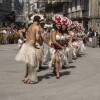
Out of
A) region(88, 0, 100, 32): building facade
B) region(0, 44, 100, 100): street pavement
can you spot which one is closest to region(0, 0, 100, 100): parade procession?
region(0, 44, 100, 100): street pavement

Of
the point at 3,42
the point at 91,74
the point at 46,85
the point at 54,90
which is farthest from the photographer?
the point at 3,42

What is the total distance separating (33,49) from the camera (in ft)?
37.3

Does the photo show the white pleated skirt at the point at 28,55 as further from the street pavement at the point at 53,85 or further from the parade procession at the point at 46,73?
the street pavement at the point at 53,85

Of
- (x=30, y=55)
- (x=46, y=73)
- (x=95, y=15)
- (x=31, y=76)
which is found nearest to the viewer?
(x=30, y=55)

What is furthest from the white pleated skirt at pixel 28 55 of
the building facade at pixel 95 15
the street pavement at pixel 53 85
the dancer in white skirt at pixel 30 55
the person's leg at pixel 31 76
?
the building facade at pixel 95 15

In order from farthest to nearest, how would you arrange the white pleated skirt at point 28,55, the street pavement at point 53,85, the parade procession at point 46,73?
1. the white pleated skirt at point 28,55
2. the parade procession at point 46,73
3. the street pavement at point 53,85

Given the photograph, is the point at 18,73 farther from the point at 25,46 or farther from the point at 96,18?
the point at 96,18

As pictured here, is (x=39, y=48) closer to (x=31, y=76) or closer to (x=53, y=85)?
(x=31, y=76)

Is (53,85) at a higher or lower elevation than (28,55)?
lower

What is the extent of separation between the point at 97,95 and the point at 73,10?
62.2 metres

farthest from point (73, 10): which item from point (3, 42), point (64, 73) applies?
point (64, 73)

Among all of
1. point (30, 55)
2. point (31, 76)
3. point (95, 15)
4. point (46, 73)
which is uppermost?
point (95, 15)

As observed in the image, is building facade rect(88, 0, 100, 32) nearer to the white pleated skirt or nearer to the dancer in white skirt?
the dancer in white skirt

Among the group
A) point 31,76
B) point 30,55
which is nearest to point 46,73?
point 31,76
